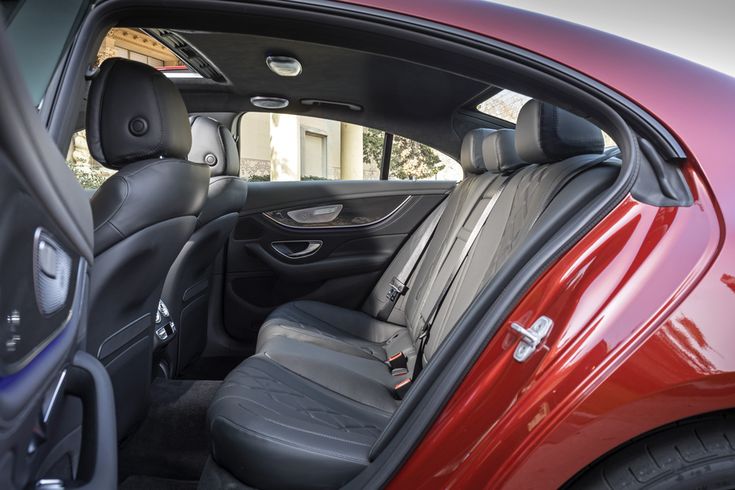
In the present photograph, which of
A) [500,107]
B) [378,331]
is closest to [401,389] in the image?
[378,331]

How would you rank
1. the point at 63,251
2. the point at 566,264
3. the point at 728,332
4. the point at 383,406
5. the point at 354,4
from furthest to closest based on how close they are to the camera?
the point at 383,406
the point at 354,4
the point at 566,264
the point at 728,332
the point at 63,251

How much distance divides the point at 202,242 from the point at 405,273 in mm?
877

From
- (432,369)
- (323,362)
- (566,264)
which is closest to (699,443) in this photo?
(566,264)

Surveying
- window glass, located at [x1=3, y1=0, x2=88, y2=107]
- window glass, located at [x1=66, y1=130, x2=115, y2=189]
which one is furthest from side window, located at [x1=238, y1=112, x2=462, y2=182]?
window glass, located at [x1=3, y1=0, x2=88, y2=107]

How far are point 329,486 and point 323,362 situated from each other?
643mm

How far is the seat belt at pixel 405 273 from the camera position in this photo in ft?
8.20

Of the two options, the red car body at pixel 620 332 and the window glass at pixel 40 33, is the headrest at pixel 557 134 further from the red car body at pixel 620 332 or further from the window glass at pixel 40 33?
the window glass at pixel 40 33

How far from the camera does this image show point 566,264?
896 millimetres

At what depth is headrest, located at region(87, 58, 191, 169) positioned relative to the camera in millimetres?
1305

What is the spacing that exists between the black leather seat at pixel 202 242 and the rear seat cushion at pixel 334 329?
0.32 metres

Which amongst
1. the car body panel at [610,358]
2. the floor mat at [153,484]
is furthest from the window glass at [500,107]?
the floor mat at [153,484]

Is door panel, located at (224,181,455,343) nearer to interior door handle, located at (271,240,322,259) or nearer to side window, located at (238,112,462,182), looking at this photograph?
interior door handle, located at (271,240,322,259)

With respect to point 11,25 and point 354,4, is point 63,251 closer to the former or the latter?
point 11,25

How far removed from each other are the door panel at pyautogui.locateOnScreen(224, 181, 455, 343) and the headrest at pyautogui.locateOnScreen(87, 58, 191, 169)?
1373mm
